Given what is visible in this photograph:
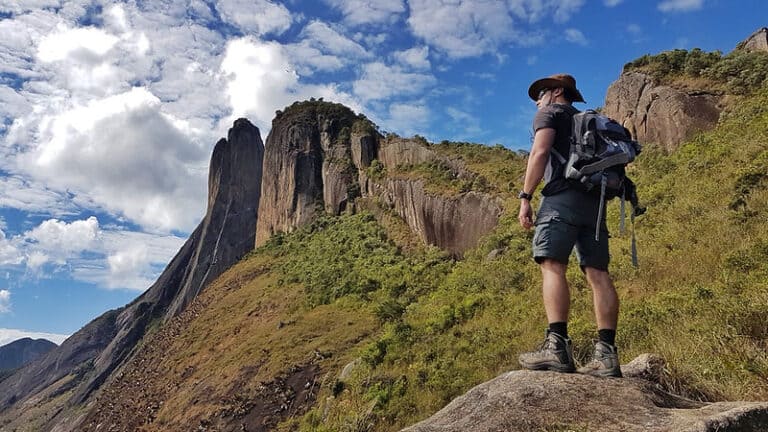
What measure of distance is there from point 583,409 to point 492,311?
859 centimetres

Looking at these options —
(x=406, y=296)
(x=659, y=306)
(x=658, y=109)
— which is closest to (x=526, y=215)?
(x=659, y=306)

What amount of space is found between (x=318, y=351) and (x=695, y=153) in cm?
1367

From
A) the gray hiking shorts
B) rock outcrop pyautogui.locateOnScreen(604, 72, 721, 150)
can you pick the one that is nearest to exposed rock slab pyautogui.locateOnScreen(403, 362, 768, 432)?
the gray hiking shorts

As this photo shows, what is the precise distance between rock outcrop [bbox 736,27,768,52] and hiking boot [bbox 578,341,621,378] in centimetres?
2069

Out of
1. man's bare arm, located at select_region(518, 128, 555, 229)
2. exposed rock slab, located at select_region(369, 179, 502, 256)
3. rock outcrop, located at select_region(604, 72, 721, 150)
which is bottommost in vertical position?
man's bare arm, located at select_region(518, 128, 555, 229)

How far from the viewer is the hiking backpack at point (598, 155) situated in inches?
145

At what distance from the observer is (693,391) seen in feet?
11.8

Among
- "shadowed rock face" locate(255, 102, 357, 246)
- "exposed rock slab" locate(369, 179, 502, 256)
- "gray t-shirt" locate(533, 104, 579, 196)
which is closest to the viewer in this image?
"gray t-shirt" locate(533, 104, 579, 196)

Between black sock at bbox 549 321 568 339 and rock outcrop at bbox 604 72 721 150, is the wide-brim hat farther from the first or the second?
rock outcrop at bbox 604 72 721 150

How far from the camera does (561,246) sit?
11.9 ft

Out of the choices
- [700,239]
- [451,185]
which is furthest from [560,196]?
[451,185]

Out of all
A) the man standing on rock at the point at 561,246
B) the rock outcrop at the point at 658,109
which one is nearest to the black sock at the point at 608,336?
the man standing on rock at the point at 561,246

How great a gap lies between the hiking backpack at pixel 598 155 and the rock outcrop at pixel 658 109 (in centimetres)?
1564

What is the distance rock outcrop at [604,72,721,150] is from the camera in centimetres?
1698
